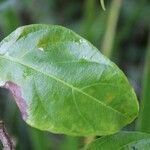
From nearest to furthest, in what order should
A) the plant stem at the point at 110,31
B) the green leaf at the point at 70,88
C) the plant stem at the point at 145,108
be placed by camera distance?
the green leaf at the point at 70,88 < the plant stem at the point at 145,108 < the plant stem at the point at 110,31

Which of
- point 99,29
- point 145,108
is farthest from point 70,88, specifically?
point 99,29

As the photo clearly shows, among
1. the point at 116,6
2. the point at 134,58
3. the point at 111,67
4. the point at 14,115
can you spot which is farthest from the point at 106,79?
the point at 134,58

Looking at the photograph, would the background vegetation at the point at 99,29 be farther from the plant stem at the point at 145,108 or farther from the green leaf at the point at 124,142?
the green leaf at the point at 124,142

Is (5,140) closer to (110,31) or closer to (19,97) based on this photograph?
(19,97)

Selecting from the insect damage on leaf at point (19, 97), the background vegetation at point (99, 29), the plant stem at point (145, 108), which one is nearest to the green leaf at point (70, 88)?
the insect damage on leaf at point (19, 97)

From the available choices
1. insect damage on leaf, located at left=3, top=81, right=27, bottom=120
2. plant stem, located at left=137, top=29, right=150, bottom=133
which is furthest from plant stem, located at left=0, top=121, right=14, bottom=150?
plant stem, located at left=137, top=29, right=150, bottom=133

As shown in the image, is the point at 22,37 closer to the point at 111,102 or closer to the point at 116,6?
the point at 111,102
